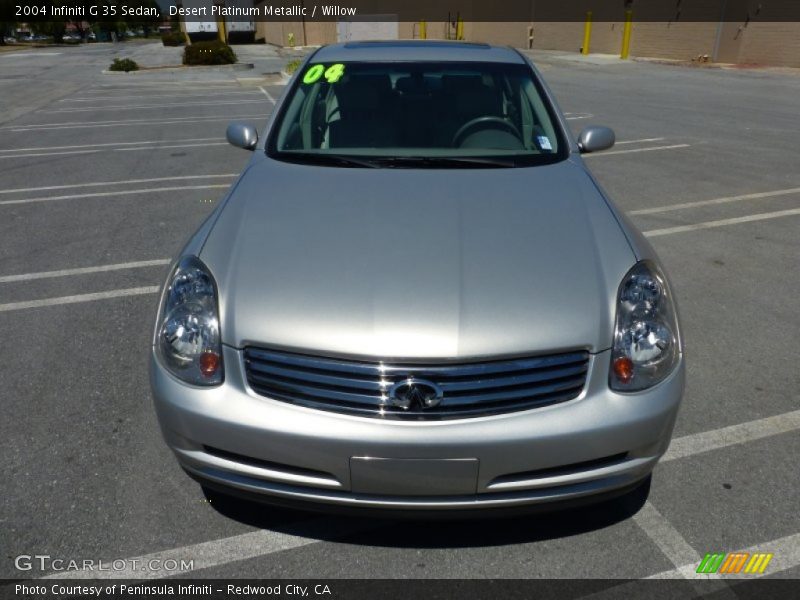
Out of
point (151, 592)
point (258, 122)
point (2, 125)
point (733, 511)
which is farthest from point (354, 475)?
point (2, 125)

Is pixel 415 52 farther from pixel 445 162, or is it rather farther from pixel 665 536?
pixel 665 536

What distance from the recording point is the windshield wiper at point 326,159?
122 inches

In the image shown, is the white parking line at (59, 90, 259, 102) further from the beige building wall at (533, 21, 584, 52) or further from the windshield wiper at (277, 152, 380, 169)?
the beige building wall at (533, 21, 584, 52)

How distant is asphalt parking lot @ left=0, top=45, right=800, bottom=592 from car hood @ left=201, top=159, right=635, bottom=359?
2.73ft

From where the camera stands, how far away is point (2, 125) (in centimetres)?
1230

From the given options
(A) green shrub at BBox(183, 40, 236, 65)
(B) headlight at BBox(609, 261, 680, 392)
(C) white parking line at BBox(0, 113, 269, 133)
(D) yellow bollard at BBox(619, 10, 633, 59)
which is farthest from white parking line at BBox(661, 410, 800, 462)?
(D) yellow bollard at BBox(619, 10, 633, 59)

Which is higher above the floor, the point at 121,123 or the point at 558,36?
the point at 558,36

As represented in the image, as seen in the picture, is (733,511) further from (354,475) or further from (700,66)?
(700,66)

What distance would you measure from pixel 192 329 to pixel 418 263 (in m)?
0.81

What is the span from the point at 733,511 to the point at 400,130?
7.67 feet

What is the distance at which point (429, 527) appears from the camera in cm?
243

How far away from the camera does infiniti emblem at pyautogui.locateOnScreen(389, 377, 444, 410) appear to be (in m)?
1.95

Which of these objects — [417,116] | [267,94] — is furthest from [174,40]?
[417,116]

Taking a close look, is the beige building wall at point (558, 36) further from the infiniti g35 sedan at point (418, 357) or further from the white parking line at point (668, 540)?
the white parking line at point (668, 540)
